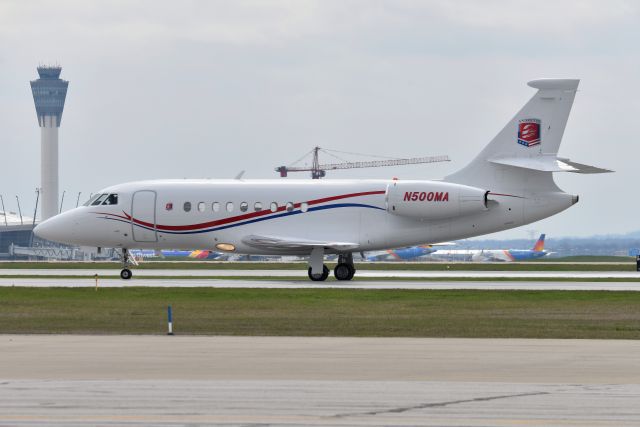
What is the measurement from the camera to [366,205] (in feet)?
161

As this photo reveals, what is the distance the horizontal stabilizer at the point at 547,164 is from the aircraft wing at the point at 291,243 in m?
7.27

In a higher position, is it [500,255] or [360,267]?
[360,267]

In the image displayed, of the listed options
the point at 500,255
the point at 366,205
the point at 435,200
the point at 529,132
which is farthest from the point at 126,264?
the point at 500,255

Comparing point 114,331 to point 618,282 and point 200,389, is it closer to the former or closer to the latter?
point 200,389

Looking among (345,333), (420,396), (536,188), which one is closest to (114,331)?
(345,333)

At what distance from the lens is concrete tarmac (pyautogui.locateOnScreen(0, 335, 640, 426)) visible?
14445 millimetres

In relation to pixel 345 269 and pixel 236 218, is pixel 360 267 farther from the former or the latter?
pixel 236 218

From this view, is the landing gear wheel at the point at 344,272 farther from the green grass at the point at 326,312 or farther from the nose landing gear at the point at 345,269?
the green grass at the point at 326,312

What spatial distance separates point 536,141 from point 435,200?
492cm

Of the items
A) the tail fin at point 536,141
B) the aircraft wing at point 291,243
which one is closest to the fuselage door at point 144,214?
the aircraft wing at point 291,243

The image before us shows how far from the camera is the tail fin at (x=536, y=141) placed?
48156 mm

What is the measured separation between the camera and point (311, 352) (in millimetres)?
22016

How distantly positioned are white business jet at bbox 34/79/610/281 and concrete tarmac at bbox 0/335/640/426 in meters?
24.0

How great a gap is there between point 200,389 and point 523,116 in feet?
112
